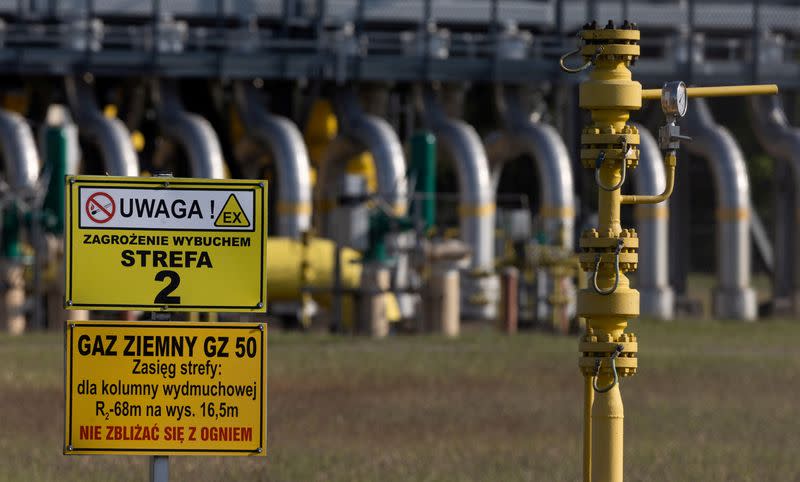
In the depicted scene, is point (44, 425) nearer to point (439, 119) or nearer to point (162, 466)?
point (162, 466)

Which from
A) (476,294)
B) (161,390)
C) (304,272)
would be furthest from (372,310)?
(161,390)

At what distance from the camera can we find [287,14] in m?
49.6

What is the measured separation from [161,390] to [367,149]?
3658cm

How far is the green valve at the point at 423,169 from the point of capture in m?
42.3

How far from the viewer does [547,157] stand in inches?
Result: 1788

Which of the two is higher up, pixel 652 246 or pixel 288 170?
pixel 288 170

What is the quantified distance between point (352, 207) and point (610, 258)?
3027 cm

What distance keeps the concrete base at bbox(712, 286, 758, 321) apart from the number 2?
3684 cm

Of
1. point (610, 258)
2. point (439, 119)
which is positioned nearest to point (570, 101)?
point (439, 119)

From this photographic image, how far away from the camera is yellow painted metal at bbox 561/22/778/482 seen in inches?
394

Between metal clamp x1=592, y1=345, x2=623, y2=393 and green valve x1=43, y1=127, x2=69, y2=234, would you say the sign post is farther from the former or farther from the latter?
green valve x1=43, y1=127, x2=69, y2=234

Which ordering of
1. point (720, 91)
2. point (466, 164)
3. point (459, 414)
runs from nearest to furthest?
point (720, 91)
point (459, 414)
point (466, 164)

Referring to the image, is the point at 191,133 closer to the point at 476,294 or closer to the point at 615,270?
the point at 476,294

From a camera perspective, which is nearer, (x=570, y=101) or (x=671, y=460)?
(x=671, y=460)
